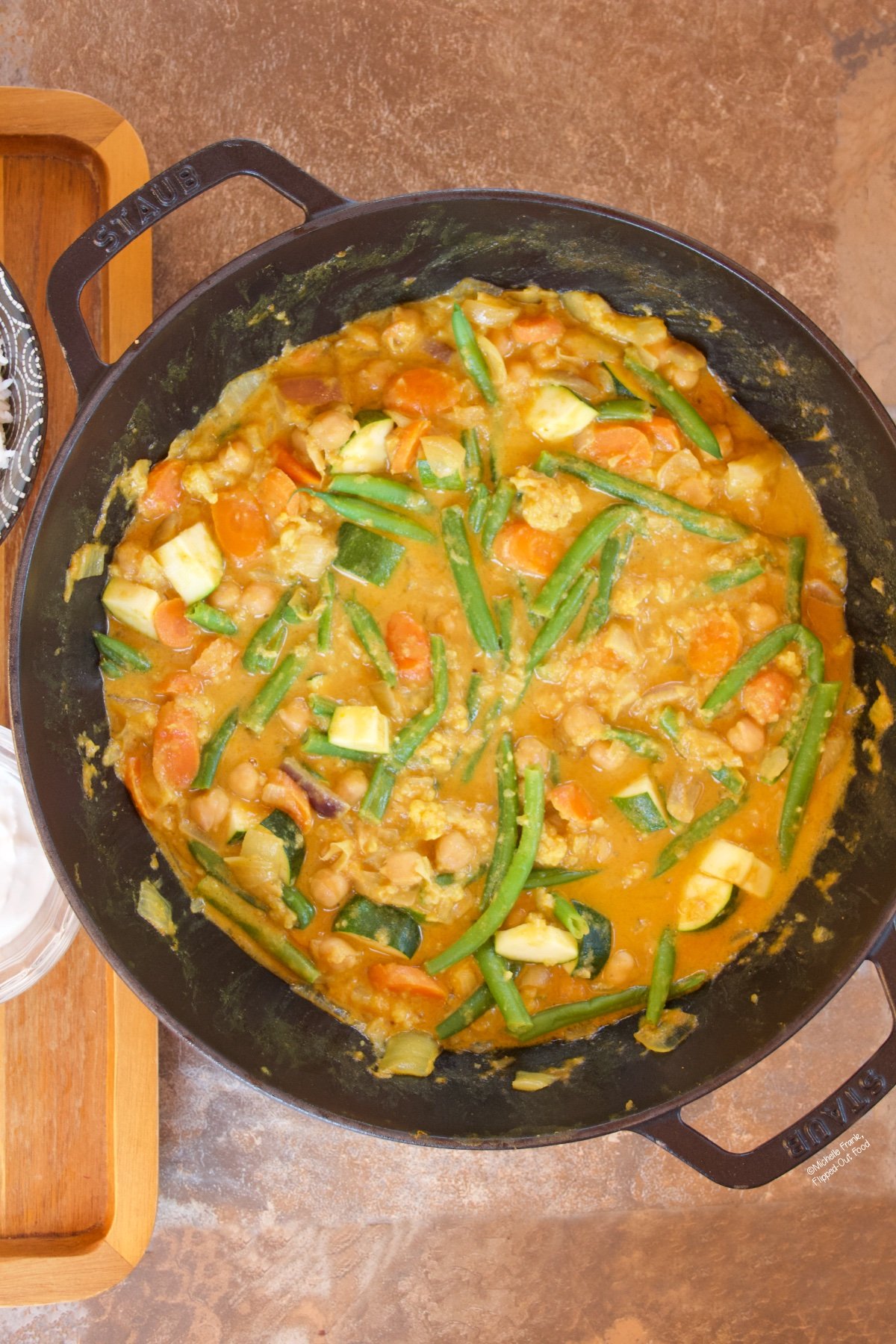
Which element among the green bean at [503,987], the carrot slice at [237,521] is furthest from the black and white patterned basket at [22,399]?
the green bean at [503,987]

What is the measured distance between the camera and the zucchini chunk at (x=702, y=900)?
3.27 meters

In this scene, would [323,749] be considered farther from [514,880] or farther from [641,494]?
[641,494]

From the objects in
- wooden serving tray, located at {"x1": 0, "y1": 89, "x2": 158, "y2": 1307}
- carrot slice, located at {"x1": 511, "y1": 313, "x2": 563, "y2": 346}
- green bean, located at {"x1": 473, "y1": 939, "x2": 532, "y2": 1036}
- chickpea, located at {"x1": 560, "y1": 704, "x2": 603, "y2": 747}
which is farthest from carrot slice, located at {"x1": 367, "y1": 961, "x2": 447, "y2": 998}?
carrot slice, located at {"x1": 511, "y1": 313, "x2": 563, "y2": 346}

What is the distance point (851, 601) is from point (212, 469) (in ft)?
6.87

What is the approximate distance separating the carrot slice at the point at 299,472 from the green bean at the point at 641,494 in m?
0.68

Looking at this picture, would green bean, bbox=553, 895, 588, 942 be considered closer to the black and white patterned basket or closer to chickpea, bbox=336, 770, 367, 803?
chickpea, bbox=336, 770, 367, 803

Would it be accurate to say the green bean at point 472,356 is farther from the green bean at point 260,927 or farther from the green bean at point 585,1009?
the green bean at point 585,1009

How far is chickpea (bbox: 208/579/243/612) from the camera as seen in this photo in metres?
3.17

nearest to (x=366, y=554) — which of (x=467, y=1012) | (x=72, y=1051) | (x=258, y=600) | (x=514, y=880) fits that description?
(x=258, y=600)

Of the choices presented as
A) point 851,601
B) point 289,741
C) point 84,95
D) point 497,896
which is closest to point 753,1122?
point 497,896

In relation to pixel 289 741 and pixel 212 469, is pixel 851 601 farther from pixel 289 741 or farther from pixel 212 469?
pixel 212 469

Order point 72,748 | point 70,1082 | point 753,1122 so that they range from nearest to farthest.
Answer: point 72,748 → point 70,1082 → point 753,1122

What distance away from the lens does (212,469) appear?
3.20m

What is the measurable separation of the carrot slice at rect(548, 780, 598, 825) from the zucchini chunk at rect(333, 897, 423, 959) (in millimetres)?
569
